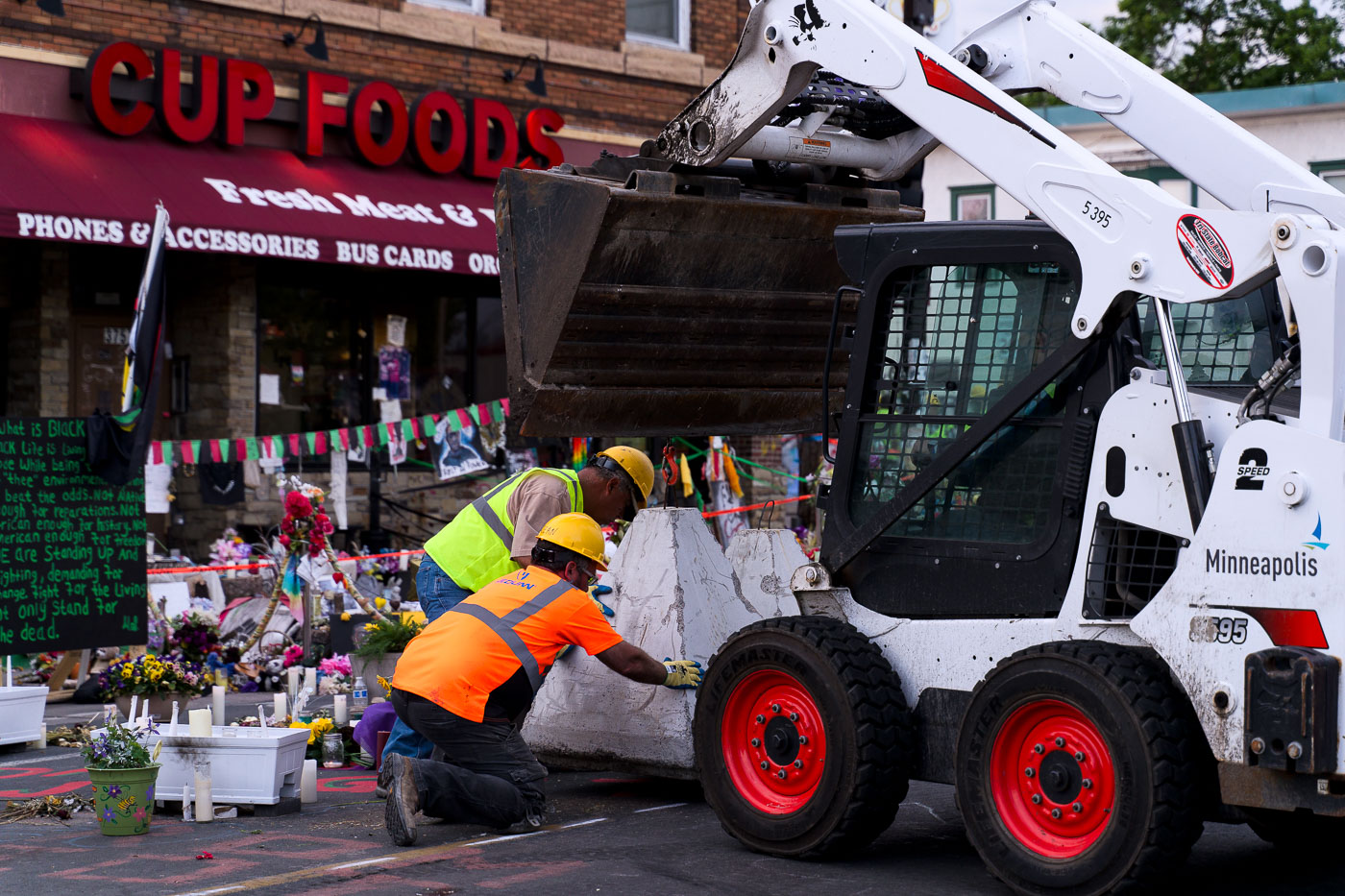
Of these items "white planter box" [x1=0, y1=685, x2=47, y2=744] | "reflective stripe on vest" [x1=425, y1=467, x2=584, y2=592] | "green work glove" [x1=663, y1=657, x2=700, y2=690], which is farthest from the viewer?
"white planter box" [x1=0, y1=685, x2=47, y2=744]

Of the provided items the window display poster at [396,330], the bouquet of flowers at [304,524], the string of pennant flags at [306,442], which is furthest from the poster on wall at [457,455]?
the bouquet of flowers at [304,524]

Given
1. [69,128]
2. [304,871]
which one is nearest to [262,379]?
[69,128]

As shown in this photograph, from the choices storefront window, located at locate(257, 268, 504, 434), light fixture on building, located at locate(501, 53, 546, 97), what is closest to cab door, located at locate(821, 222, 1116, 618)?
storefront window, located at locate(257, 268, 504, 434)

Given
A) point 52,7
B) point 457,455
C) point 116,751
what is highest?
point 52,7

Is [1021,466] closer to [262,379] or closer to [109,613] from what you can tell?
[109,613]

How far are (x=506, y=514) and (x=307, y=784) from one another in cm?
140

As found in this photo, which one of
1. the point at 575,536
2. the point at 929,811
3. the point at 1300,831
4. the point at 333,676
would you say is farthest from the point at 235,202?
the point at 1300,831

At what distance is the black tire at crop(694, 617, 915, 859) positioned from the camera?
5621mm

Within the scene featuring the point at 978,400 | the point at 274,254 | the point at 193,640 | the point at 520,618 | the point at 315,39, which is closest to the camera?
the point at 978,400

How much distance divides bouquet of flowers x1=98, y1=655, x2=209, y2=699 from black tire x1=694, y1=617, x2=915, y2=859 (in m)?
4.08

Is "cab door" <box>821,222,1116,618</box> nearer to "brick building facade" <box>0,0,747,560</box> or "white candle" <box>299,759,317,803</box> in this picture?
"white candle" <box>299,759,317,803</box>

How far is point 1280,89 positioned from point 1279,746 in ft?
65.9

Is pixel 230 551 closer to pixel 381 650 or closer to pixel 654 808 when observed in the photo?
pixel 381 650

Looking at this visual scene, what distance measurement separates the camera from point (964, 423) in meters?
5.82
